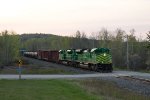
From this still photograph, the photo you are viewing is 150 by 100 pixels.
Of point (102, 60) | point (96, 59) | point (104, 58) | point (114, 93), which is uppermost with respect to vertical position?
point (104, 58)

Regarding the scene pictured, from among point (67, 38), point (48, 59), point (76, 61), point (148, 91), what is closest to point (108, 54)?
point (76, 61)

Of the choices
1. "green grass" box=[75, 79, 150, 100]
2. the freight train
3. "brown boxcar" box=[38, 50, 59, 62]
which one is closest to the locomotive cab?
the freight train

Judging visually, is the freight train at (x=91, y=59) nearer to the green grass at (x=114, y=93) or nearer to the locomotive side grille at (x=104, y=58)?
the locomotive side grille at (x=104, y=58)

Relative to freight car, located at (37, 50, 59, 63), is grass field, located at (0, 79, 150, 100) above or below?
below

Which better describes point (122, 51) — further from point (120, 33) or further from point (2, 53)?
point (120, 33)

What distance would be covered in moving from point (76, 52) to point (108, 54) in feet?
40.3

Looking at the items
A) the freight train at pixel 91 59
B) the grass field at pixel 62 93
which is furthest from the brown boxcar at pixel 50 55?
the grass field at pixel 62 93

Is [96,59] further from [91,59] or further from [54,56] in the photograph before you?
[54,56]

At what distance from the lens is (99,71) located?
51188 millimetres

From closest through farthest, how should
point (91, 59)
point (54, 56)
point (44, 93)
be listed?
point (44, 93), point (91, 59), point (54, 56)

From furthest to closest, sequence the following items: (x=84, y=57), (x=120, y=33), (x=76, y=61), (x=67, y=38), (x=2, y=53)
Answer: (x=67, y=38) → (x=120, y=33) → (x=2, y=53) → (x=76, y=61) → (x=84, y=57)

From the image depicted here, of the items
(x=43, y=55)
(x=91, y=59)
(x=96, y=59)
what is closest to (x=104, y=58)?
(x=96, y=59)

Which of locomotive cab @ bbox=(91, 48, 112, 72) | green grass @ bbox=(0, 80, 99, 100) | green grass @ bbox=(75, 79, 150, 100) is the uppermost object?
locomotive cab @ bbox=(91, 48, 112, 72)

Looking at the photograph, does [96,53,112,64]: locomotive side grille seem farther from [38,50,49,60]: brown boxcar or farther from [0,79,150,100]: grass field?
[38,50,49,60]: brown boxcar
